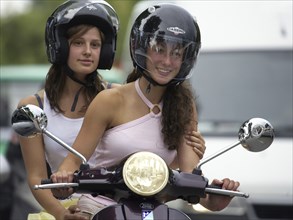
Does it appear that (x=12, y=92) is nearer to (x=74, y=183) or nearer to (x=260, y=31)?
(x=260, y=31)

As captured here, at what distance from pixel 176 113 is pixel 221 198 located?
1.66 ft

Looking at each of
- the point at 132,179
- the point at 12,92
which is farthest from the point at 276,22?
the point at 12,92

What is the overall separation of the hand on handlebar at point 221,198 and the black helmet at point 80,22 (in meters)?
1.16

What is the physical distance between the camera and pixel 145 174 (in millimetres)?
4062

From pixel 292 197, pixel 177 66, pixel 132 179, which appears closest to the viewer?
pixel 132 179

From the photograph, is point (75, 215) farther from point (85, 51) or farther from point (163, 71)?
point (85, 51)

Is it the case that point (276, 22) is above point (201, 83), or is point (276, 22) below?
above

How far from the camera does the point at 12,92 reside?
15.9 m

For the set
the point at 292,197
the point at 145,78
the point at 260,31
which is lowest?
the point at 292,197

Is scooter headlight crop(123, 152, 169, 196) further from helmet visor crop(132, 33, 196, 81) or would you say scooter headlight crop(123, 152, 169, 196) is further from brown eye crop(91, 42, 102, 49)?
brown eye crop(91, 42, 102, 49)

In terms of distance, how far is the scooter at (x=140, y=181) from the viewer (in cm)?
407

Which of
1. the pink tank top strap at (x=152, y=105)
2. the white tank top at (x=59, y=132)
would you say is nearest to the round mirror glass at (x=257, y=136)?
the pink tank top strap at (x=152, y=105)

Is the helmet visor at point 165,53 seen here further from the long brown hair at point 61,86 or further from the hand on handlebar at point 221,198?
the long brown hair at point 61,86

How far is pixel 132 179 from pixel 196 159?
0.77 metres
